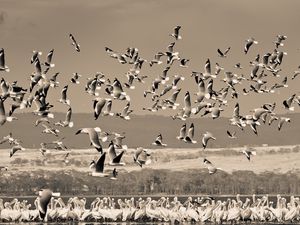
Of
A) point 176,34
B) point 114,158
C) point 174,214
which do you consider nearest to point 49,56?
point 176,34

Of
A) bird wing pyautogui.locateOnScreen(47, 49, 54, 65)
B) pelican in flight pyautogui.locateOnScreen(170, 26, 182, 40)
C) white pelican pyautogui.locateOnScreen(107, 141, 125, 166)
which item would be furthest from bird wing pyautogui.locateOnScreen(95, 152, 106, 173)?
pelican in flight pyautogui.locateOnScreen(170, 26, 182, 40)

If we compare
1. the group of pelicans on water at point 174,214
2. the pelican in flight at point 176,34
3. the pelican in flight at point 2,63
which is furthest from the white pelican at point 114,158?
the group of pelicans on water at point 174,214

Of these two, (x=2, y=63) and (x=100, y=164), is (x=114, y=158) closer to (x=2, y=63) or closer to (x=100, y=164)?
(x=100, y=164)

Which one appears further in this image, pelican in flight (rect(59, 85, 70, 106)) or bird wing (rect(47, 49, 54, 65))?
pelican in flight (rect(59, 85, 70, 106))

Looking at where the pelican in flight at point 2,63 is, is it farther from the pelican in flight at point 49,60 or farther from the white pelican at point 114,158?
the white pelican at point 114,158

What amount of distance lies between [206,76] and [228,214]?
19386mm

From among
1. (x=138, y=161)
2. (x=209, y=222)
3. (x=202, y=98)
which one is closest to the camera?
(x=138, y=161)

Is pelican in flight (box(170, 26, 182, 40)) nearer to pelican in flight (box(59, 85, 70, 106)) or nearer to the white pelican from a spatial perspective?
pelican in flight (box(59, 85, 70, 106))

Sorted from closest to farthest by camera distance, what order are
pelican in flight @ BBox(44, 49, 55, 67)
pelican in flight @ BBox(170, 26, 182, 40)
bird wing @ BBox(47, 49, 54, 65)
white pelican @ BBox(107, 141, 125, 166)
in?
white pelican @ BBox(107, 141, 125, 166), pelican in flight @ BBox(44, 49, 55, 67), bird wing @ BBox(47, 49, 54, 65), pelican in flight @ BBox(170, 26, 182, 40)

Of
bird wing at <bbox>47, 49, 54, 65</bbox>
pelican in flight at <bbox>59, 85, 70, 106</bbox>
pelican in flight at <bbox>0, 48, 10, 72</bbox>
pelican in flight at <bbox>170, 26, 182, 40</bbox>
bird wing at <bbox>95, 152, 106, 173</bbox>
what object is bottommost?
bird wing at <bbox>95, 152, 106, 173</bbox>

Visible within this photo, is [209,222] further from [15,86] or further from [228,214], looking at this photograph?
[15,86]

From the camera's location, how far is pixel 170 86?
202 feet

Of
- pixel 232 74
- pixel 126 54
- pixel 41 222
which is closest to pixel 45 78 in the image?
pixel 126 54

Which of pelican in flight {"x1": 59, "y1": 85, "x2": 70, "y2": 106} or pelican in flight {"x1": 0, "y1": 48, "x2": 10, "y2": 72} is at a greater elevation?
pelican in flight {"x1": 0, "y1": 48, "x2": 10, "y2": 72}
